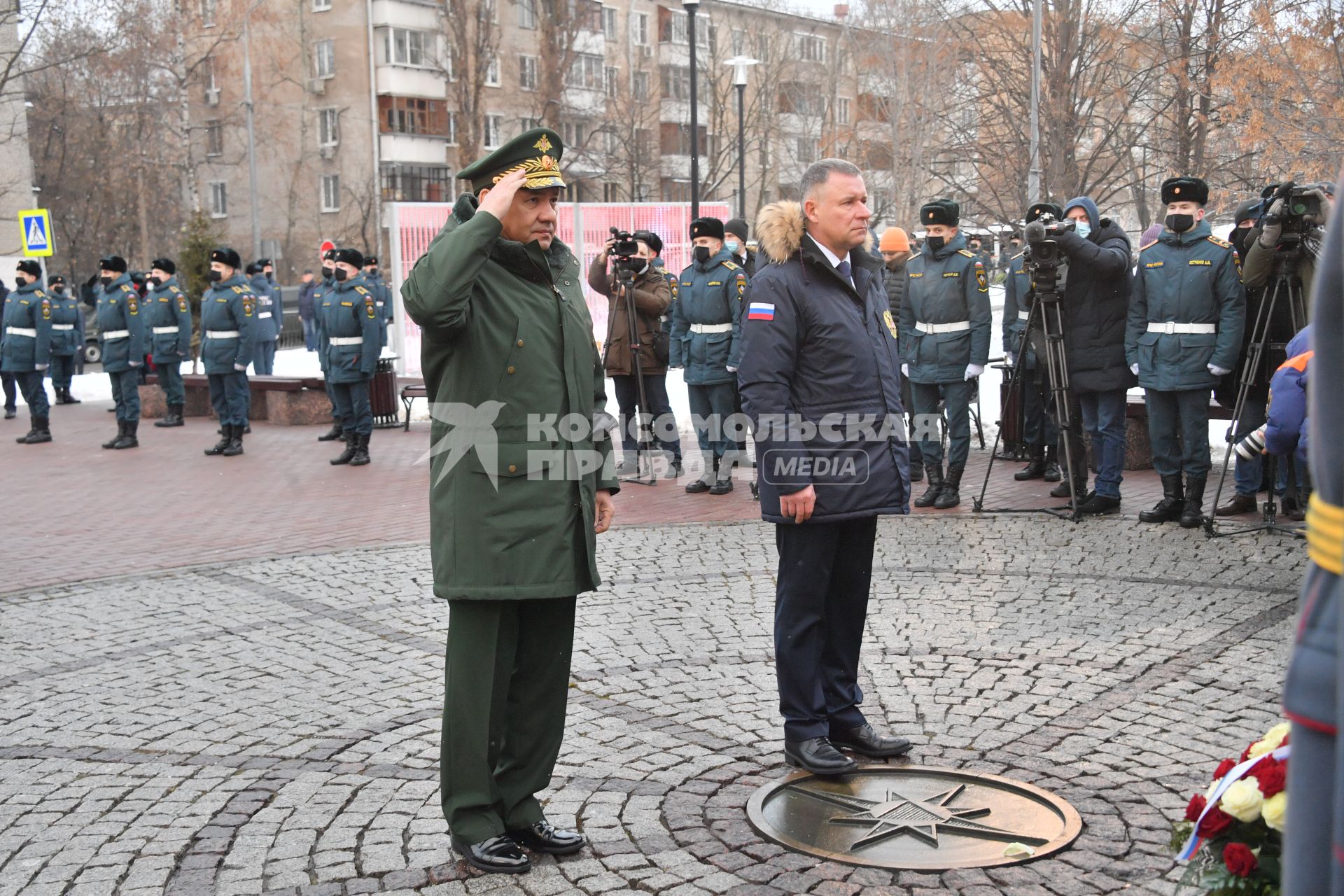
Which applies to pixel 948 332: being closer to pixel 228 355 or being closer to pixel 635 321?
pixel 635 321

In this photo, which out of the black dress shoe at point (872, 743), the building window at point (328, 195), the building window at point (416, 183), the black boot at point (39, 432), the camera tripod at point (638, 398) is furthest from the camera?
the building window at point (328, 195)

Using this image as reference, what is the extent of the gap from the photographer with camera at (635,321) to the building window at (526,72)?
1656 inches

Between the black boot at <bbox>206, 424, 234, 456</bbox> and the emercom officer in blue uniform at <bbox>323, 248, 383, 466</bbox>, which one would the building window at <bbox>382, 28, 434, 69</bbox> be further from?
the emercom officer in blue uniform at <bbox>323, 248, 383, 466</bbox>

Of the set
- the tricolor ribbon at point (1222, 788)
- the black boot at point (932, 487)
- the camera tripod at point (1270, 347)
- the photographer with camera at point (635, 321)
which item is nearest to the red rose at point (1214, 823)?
the tricolor ribbon at point (1222, 788)

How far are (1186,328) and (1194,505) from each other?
121cm

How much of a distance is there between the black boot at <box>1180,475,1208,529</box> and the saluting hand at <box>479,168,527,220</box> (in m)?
6.75

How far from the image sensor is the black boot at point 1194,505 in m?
9.38

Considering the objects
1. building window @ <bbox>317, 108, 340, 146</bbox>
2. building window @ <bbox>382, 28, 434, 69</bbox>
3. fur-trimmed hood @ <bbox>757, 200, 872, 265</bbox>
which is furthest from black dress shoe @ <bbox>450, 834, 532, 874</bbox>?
building window @ <bbox>317, 108, 340, 146</bbox>

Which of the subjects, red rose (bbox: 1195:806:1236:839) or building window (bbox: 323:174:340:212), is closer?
red rose (bbox: 1195:806:1236:839)

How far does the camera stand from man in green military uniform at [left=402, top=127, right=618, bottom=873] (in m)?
4.09

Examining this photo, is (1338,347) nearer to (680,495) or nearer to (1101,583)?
(1101,583)

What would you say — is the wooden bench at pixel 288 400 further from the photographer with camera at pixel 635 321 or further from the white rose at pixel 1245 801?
the white rose at pixel 1245 801

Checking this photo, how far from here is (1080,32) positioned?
22.5 m

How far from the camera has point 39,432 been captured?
669 inches
